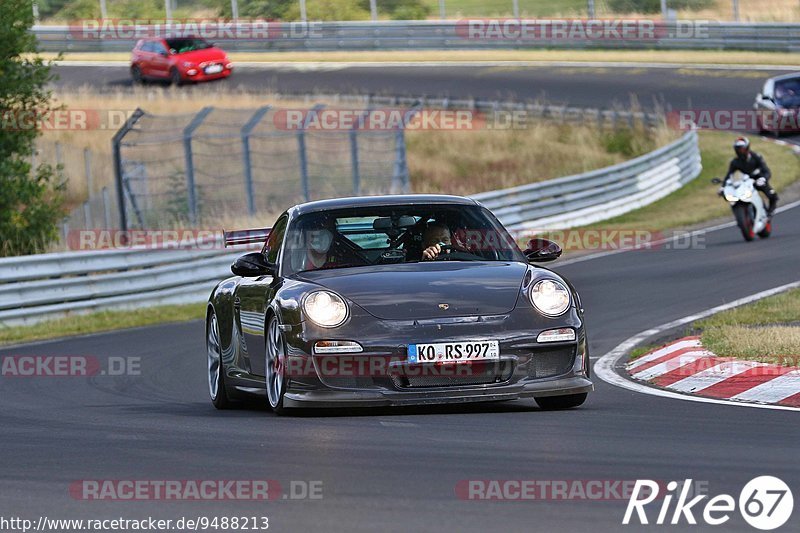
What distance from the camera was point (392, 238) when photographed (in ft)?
30.5

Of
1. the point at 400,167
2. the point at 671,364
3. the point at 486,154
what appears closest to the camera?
the point at 671,364

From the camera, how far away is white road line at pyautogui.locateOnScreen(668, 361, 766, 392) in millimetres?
9898

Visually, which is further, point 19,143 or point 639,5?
point 639,5

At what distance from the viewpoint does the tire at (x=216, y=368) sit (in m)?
10.1

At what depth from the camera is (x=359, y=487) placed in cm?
605

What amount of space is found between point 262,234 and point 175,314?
303 inches

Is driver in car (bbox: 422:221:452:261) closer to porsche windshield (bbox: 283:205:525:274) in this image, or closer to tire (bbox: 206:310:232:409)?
porsche windshield (bbox: 283:205:525:274)

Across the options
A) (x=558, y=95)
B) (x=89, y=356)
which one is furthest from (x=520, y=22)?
(x=89, y=356)

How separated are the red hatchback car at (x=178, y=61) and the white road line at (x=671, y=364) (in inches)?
1479

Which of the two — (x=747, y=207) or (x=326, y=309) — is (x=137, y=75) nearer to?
(x=747, y=207)

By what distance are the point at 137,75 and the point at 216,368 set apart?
39.5 meters

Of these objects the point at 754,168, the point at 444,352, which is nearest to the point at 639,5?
the point at 754,168

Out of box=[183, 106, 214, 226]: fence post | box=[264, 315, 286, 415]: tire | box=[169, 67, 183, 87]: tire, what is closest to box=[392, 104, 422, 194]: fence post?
box=[183, 106, 214, 226]: fence post

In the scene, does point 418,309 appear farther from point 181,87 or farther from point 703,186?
point 181,87
